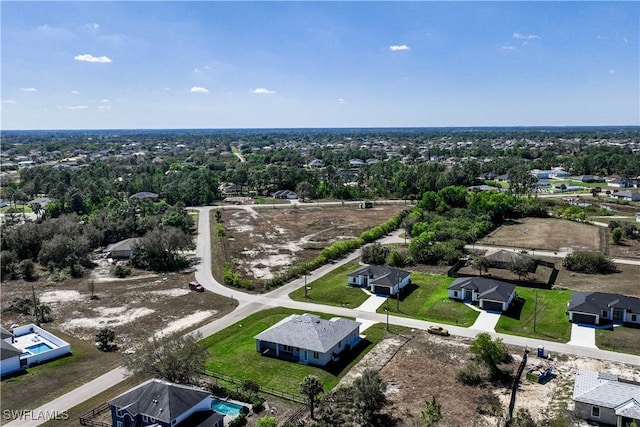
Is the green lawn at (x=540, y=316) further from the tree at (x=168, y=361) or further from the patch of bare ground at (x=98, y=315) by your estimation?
the patch of bare ground at (x=98, y=315)

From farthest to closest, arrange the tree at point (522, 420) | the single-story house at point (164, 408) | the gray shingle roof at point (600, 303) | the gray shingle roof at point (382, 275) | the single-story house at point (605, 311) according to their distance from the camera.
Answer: the gray shingle roof at point (382, 275) < the gray shingle roof at point (600, 303) < the single-story house at point (605, 311) < the single-story house at point (164, 408) < the tree at point (522, 420)

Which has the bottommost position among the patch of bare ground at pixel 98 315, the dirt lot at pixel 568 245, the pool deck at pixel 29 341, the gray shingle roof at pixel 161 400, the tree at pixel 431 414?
the patch of bare ground at pixel 98 315

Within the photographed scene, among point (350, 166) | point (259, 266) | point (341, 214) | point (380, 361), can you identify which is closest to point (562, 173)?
point (350, 166)

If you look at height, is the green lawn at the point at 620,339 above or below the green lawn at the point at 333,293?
above

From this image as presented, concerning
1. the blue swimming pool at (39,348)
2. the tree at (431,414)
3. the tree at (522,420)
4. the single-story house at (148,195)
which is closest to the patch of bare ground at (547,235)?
the tree at (522,420)

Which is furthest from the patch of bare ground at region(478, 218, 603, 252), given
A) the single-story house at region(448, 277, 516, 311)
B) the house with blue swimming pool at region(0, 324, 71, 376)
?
the house with blue swimming pool at region(0, 324, 71, 376)

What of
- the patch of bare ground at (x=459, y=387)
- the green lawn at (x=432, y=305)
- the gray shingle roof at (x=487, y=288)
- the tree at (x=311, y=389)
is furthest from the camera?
the gray shingle roof at (x=487, y=288)

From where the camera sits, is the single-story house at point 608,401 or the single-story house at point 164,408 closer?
the single-story house at point 164,408
